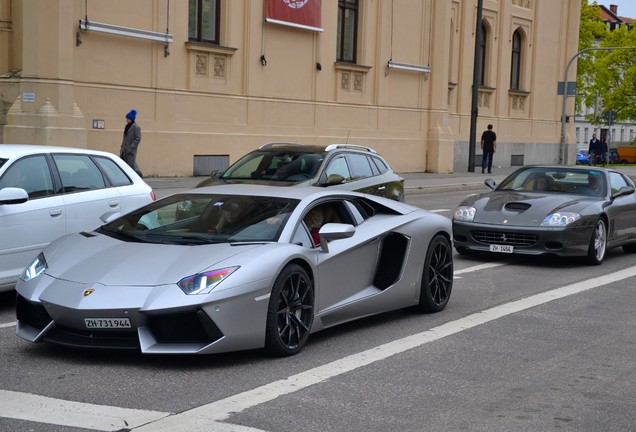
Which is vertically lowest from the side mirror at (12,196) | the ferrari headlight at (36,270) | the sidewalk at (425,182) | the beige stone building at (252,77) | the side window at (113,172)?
the sidewalk at (425,182)

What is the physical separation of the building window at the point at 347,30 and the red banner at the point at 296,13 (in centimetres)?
209

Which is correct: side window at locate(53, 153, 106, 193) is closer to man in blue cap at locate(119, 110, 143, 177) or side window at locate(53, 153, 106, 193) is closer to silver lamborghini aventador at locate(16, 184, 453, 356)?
silver lamborghini aventador at locate(16, 184, 453, 356)

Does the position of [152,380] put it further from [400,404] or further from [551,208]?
[551,208]

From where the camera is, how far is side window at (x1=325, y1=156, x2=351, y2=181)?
14.6 m

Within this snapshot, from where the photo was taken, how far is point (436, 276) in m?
9.27

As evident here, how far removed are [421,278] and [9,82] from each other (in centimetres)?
1777

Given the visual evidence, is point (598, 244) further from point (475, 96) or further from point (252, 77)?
point (475, 96)

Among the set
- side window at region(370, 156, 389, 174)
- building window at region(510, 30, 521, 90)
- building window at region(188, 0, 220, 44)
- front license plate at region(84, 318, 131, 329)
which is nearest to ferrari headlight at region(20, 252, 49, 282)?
front license plate at region(84, 318, 131, 329)

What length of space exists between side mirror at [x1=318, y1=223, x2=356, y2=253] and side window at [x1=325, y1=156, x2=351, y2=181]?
672 centimetres

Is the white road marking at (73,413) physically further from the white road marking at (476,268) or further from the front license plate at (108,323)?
the white road marking at (476,268)

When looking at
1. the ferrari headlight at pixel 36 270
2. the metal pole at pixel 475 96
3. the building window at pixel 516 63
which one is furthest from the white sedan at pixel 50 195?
the building window at pixel 516 63

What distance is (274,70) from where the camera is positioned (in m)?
30.6

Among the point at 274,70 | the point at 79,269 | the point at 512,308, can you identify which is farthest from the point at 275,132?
the point at 79,269

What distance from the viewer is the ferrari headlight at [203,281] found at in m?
6.73
